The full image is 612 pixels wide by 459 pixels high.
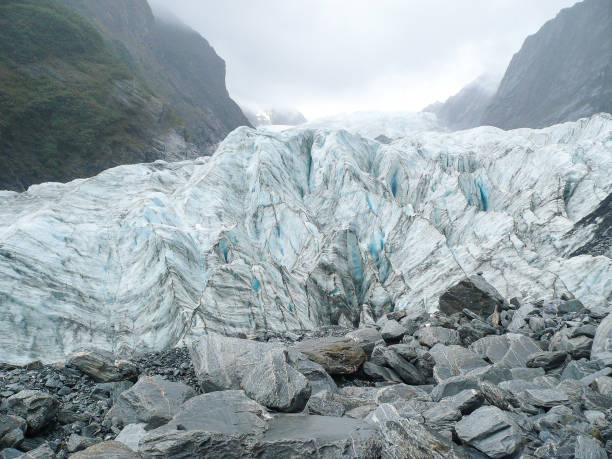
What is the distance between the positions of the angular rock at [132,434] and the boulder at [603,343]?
24.7 ft

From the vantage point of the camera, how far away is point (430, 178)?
27922mm

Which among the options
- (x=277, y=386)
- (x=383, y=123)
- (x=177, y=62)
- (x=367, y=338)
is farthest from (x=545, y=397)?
(x=177, y=62)

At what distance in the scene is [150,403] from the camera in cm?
535

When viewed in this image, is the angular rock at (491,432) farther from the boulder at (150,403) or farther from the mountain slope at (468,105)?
the mountain slope at (468,105)

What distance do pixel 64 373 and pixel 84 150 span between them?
4064cm

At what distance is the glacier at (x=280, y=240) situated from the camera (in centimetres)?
1173

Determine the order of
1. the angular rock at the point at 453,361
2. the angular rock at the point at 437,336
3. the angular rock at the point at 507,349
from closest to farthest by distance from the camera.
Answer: the angular rock at the point at 453,361 → the angular rock at the point at 507,349 → the angular rock at the point at 437,336

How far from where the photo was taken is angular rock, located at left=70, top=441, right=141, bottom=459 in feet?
12.6

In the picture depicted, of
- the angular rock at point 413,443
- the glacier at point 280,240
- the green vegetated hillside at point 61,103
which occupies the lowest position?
the angular rock at point 413,443

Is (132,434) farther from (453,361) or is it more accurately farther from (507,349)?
(507,349)

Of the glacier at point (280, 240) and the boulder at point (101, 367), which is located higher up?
the glacier at point (280, 240)

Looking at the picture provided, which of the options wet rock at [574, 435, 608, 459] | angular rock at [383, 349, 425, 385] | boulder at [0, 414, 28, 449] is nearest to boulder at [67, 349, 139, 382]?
boulder at [0, 414, 28, 449]

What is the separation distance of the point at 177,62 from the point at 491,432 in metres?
106

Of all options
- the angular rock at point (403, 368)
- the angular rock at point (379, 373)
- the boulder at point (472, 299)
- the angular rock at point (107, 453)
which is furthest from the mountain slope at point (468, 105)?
the angular rock at point (107, 453)
